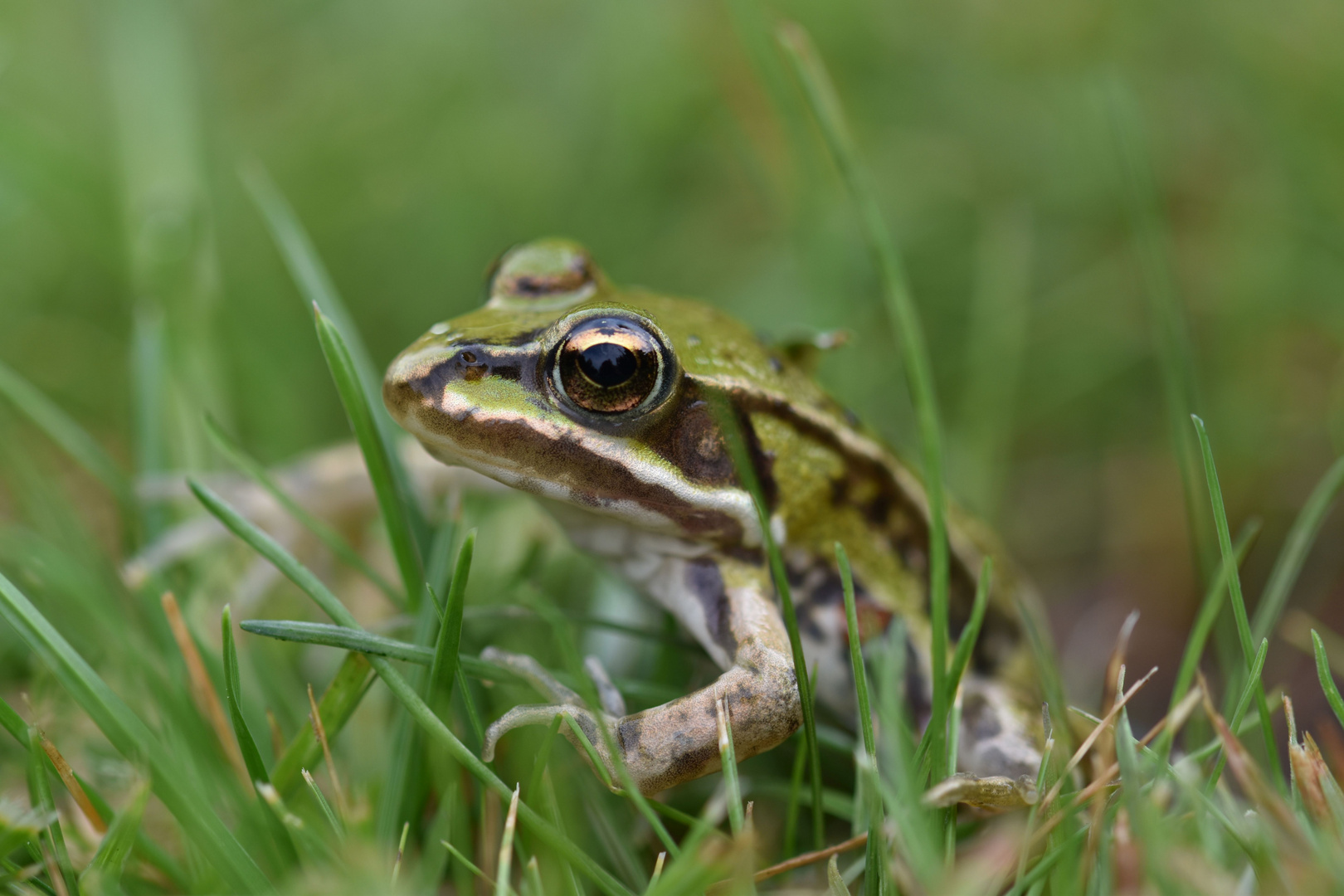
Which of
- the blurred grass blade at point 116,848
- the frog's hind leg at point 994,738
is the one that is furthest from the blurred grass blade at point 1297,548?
the blurred grass blade at point 116,848

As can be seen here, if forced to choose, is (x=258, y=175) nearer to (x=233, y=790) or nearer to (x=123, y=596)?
(x=123, y=596)

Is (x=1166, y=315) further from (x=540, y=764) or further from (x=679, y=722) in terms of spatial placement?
(x=540, y=764)

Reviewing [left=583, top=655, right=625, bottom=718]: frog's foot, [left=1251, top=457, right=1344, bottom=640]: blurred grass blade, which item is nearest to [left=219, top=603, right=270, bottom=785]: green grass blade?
[left=583, top=655, right=625, bottom=718]: frog's foot

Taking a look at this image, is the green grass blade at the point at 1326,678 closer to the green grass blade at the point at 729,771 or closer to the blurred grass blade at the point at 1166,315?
the blurred grass blade at the point at 1166,315

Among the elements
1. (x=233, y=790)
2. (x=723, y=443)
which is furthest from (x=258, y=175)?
(x=233, y=790)

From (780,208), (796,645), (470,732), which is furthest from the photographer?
(780,208)

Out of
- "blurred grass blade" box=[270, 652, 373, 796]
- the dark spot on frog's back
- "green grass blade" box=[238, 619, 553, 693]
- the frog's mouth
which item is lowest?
the dark spot on frog's back

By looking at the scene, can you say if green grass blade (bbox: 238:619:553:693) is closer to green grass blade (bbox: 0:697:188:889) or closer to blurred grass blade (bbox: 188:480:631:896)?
blurred grass blade (bbox: 188:480:631:896)

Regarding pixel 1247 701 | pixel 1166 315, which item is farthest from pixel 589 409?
pixel 1166 315
